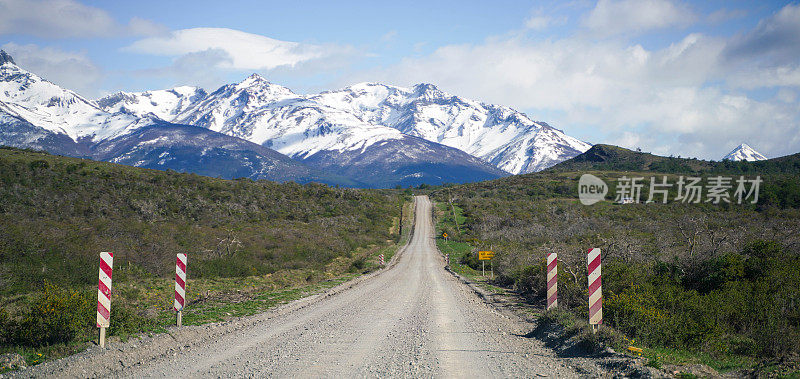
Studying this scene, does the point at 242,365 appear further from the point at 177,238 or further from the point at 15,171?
the point at 15,171

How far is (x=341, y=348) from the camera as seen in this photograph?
9.00 m

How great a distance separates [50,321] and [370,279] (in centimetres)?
1668

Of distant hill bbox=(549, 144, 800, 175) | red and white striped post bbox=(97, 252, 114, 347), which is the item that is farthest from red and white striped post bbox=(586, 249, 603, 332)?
distant hill bbox=(549, 144, 800, 175)

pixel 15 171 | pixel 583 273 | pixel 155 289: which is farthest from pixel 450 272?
pixel 15 171

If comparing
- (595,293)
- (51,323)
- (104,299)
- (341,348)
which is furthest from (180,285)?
(595,293)

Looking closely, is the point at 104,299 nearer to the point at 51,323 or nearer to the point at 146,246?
the point at 51,323

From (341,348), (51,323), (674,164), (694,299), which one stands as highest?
(674,164)

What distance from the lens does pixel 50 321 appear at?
8438 mm

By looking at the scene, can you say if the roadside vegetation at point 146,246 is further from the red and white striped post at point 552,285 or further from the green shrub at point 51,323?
the red and white striped post at point 552,285

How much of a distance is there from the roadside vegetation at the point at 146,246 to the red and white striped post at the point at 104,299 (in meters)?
A: 0.50

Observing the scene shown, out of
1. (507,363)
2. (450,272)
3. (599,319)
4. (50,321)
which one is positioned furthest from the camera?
(450,272)

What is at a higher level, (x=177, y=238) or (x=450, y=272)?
(x=177, y=238)

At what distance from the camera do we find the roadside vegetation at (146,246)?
9455 mm

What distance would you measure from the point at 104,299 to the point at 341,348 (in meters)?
4.57
